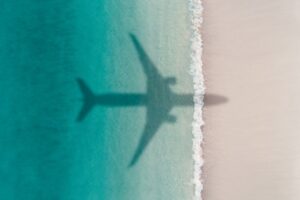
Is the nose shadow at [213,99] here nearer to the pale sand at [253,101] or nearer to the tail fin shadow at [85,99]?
→ the pale sand at [253,101]

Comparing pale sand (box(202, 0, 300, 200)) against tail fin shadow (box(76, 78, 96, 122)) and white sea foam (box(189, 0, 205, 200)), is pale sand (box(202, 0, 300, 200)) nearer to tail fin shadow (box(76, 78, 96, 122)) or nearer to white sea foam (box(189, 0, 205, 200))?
white sea foam (box(189, 0, 205, 200))

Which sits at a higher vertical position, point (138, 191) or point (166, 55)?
point (166, 55)

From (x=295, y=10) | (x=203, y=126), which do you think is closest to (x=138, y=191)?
(x=203, y=126)

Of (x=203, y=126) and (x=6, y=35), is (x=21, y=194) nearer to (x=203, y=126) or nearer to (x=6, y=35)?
(x=6, y=35)

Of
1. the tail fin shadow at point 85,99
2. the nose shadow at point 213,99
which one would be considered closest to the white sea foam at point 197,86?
the nose shadow at point 213,99

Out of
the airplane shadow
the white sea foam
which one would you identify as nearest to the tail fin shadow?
the airplane shadow
